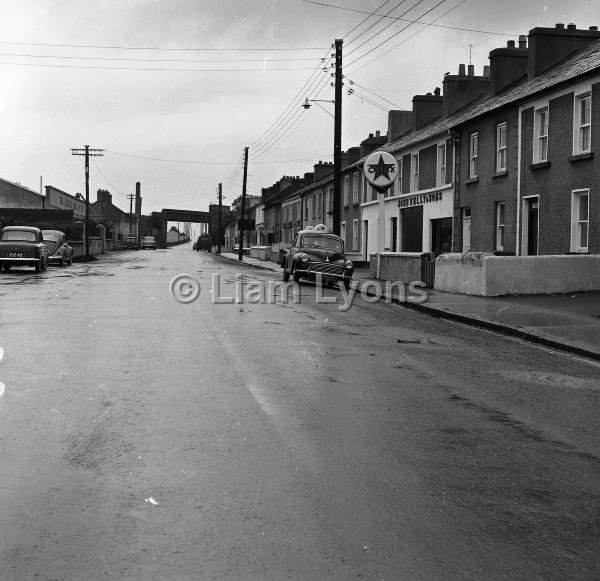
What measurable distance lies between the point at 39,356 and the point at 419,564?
21.8ft

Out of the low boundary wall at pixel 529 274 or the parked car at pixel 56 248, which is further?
the parked car at pixel 56 248

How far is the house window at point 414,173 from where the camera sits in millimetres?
36688

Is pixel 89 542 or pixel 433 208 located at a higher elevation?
pixel 433 208

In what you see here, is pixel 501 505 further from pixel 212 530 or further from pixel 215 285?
pixel 215 285

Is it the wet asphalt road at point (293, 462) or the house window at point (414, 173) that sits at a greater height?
the house window at point (414, 173)

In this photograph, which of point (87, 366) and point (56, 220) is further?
point (56, 220)

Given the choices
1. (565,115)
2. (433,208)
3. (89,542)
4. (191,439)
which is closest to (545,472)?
(191,439)

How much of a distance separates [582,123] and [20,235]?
22.0 m

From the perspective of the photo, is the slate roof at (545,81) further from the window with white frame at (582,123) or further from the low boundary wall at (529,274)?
the low boundary wall at (529,274)

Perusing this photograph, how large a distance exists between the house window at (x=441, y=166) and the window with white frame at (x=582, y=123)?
1096 cm

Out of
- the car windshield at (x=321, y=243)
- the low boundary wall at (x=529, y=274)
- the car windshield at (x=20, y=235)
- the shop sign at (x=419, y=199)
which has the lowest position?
the low boundary wall at (x=529, y=274)

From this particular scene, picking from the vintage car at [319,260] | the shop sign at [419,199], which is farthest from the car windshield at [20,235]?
the shop sign at [419,199]

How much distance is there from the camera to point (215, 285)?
23.0 meters

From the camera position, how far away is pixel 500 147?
89.4 feet
